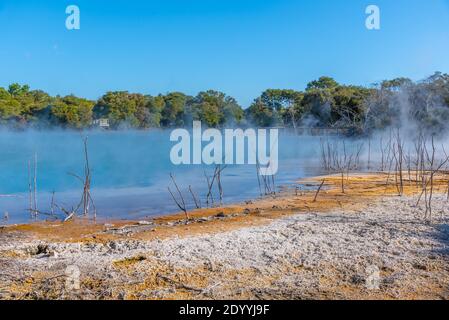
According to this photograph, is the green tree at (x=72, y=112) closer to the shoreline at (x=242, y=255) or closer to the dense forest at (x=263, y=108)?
the dense forest at (x=263, y=108)

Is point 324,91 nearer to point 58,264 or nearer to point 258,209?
point 258,209

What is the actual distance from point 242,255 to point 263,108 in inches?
2179

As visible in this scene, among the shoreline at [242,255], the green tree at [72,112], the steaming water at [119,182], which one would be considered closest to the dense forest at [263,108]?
the green tree at [72,112]

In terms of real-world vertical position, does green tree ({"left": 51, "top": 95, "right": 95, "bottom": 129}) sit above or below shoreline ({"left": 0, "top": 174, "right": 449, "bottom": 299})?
above

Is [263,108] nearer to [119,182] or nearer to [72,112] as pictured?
[72,112]

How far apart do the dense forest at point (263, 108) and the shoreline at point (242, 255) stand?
70.9 feet

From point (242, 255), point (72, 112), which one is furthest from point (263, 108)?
point (242, 255)

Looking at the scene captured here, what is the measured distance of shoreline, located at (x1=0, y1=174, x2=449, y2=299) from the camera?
4141 mm

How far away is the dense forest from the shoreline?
21621 millimetres

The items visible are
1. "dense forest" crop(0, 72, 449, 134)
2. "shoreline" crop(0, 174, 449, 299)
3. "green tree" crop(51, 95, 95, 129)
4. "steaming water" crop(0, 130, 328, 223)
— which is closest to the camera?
"shoreline" crop(0, 174, 449, 299)

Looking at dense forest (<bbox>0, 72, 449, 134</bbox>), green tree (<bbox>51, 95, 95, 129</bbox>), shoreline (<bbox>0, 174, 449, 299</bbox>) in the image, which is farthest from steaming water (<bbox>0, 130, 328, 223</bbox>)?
green tree (<bbox>51, 95, 95, 129</bbox>)

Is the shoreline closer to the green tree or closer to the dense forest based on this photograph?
the dense forest

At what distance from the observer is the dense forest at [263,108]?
1097 inches

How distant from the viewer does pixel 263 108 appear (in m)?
59.8
